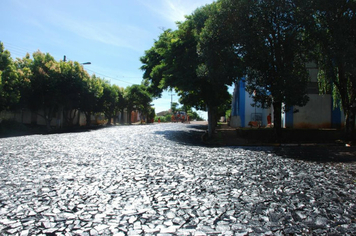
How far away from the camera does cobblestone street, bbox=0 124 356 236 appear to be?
9.51ft

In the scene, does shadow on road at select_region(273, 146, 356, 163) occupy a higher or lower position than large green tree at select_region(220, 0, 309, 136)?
lower

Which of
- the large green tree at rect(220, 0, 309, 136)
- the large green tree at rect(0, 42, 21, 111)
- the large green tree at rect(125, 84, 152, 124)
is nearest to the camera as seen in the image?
the large green tree at rect(220, 0, 309, 136)

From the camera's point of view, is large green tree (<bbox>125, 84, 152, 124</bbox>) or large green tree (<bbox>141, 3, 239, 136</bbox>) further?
large green tree (<bbox>125, 84, 152, 124</bbox>)

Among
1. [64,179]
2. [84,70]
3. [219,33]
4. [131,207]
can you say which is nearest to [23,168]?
[64,179]

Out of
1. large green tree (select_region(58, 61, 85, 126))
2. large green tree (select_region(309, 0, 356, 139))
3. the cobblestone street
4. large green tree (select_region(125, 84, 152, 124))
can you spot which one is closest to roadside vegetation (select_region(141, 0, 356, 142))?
large green tree (select_region(309, 0, 356, 139))

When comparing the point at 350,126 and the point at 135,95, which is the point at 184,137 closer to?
the point at 350,126

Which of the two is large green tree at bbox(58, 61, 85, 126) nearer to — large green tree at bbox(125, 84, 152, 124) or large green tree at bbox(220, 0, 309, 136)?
large green tree at bbox(220, 0, 309, 136)

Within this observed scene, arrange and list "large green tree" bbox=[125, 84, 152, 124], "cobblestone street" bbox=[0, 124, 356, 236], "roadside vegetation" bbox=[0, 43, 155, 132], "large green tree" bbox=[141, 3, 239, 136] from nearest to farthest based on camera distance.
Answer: "cobblestone street" bbox=[0, 124, 356, 236] < "large green tree" bbox=[141, 3, 239, 136] < "roadside vegetation" bbox=[0, 43, 155, 132] < "large green tree" bbox=[125, 84, 152, 124]

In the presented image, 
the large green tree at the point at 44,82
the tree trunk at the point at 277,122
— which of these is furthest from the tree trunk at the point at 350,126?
the large green tree at the point at 44,82

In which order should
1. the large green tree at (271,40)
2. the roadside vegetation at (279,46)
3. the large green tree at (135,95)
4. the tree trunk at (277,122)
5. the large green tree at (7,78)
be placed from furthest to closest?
the large green tree at (135,95) < the large green tree at (7,78) < the tree trunk at (277,122) < the large green tree at (271,40) < the roadside vegetation at (279,46)

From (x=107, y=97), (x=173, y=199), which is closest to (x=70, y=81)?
(x=107, y=97)

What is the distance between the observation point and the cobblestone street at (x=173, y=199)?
9.51 feet

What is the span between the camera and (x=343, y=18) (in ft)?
40.1

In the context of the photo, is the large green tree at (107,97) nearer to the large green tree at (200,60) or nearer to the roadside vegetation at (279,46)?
the large green tree at (200,60)
